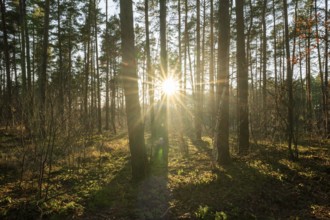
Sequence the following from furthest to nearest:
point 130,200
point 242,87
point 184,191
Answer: point 242,87 < point 184,191 < point 130,200

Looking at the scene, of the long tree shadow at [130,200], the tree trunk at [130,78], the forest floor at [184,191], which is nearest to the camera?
the forest floor at [184,191]

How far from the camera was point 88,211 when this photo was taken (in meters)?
5.07

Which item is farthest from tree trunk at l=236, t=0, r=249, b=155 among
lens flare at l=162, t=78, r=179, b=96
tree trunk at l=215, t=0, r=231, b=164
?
lens flare at l=162, t=78, r=179, b=96

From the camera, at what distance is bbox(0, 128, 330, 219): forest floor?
4910 mm

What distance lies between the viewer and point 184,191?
6.22 meters

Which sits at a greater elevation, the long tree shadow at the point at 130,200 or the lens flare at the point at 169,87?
the lens flare at the point at 169,87

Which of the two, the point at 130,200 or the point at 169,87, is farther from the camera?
the point at 169,87

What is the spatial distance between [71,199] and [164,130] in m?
5.66

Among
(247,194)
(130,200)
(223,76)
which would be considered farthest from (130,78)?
(247,194)

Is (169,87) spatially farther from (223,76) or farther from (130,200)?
(130,200)

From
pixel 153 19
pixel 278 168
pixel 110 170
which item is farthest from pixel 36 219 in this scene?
pixel 153 19

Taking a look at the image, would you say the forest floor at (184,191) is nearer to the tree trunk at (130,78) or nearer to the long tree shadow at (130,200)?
the long tree shadow at (130,200)

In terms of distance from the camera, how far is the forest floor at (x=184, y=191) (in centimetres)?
491

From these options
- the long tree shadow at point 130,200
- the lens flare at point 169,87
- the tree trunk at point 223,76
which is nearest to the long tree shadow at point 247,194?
the long tree shadow at point 130,200
